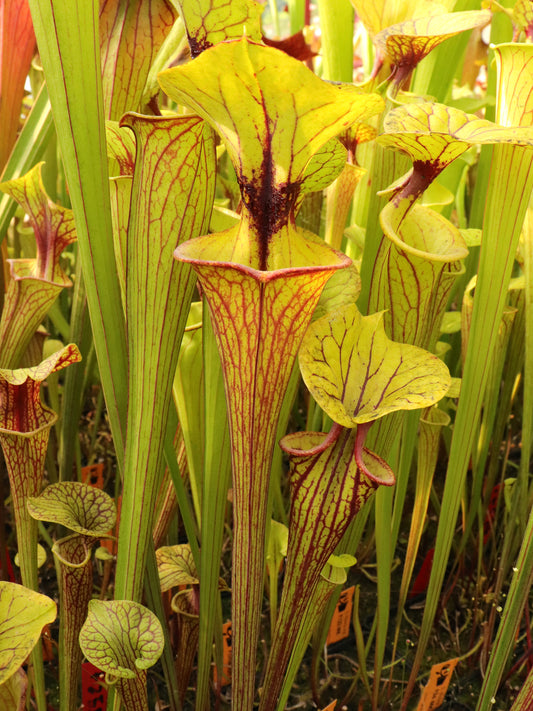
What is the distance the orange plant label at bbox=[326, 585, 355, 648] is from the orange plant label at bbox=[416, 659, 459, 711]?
19cm

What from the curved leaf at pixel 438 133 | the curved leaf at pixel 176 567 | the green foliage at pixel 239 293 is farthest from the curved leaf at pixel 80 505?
the curved leaf at pixel 438 133

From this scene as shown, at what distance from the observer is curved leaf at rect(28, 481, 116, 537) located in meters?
0.69

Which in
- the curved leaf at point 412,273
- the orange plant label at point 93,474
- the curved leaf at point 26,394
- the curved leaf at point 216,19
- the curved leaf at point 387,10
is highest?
the curved leaf at point 387,10

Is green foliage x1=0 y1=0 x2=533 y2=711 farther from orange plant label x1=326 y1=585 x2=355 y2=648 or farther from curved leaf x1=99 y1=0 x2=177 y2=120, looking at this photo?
orange plant label x1=326 y1=585 x2=355 y2=648

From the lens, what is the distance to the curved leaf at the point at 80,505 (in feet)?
2.25

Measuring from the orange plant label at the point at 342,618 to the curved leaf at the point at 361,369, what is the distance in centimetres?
70

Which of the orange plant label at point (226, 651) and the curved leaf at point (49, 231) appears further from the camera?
the orange plant label at point (226, 651)

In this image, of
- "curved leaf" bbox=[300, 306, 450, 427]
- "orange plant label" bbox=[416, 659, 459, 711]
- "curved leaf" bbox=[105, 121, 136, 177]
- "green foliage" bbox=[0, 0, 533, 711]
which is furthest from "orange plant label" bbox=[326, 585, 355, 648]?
"curved leaf" bbox=[105, 121, 136, 177]

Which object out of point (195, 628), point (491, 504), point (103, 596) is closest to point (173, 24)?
point (195, 628)

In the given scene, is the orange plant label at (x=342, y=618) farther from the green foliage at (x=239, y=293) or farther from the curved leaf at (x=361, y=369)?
the curved leaf at (x=361, y=369)

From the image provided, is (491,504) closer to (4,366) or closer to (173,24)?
(4,366)

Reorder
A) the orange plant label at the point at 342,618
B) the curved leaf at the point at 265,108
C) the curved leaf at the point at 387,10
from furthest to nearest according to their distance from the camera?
the orange plant label at the point at 342,618 → the curved leaf at the point at 387,10 → the curved leaf at the point at 265,108

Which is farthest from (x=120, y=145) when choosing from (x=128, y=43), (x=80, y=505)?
(x=80, y=505)

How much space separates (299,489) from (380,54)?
1.91 feet
